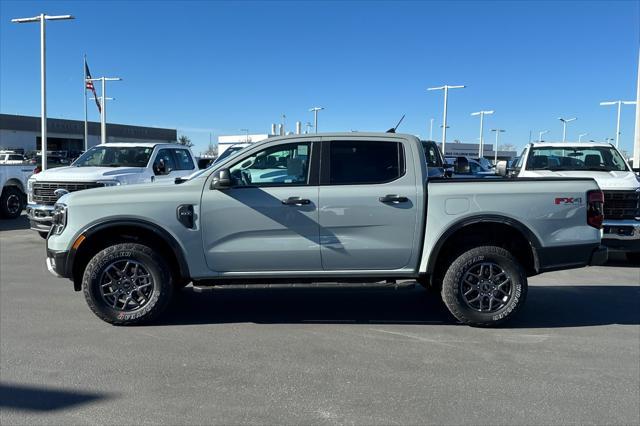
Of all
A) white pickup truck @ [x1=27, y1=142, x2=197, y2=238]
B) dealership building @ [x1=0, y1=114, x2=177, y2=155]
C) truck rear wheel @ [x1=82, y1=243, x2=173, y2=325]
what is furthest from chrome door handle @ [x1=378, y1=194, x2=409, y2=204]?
dealership building @ [x1=0, y1=114, x2=177, y2=155]

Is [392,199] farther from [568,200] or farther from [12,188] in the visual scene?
[12,188]

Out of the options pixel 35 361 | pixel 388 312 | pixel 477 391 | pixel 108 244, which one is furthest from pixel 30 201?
pixel 477 391

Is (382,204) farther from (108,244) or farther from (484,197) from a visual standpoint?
(108,244)

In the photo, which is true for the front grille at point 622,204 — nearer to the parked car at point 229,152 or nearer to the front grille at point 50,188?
the parked car at point 229,152

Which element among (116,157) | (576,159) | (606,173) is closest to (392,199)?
(606,173)

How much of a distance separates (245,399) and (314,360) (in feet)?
3.05

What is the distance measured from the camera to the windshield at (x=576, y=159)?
10406 mm

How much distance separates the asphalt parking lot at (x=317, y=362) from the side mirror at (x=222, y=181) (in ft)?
4.81

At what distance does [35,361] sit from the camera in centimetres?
477

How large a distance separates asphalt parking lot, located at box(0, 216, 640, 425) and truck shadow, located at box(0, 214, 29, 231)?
774cm

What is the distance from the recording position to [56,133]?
70.8m

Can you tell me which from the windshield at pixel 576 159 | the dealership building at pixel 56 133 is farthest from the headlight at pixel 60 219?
the dealership building at pixel 56 133

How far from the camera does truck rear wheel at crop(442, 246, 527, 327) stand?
5.68m

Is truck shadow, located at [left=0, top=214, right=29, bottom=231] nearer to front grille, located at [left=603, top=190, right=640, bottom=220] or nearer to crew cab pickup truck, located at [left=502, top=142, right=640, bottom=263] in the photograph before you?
crew cab pickup truck, located at [left=502, top=142, right=640, bottom=263]
